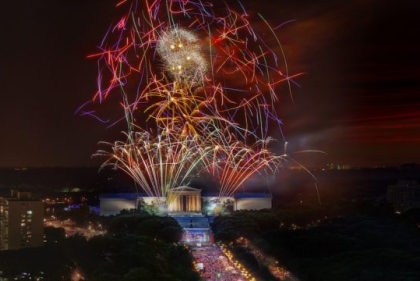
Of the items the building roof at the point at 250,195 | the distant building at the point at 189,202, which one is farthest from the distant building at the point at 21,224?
the building roof at the point at 250,195

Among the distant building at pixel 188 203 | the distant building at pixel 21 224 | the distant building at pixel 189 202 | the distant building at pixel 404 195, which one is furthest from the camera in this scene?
the distant building at pixel 404 195

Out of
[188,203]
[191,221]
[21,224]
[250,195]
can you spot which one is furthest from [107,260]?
[250,195]

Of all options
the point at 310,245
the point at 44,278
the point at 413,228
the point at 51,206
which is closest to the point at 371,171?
the point at 51,206

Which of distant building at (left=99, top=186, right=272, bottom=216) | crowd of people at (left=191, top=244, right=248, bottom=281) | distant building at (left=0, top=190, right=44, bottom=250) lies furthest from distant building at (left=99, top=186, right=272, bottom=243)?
crowd of people at (left=191, top=244, right=248, bottom=281)

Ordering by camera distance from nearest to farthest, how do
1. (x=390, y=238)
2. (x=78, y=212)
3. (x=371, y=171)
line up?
(x=390, y=238) → (x=78, y=212) → (x=371, y=171)

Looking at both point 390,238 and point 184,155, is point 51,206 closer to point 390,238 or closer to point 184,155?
point 184,155

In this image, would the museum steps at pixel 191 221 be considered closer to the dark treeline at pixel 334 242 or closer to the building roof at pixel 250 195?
the dark treeline at pixel 334 242
